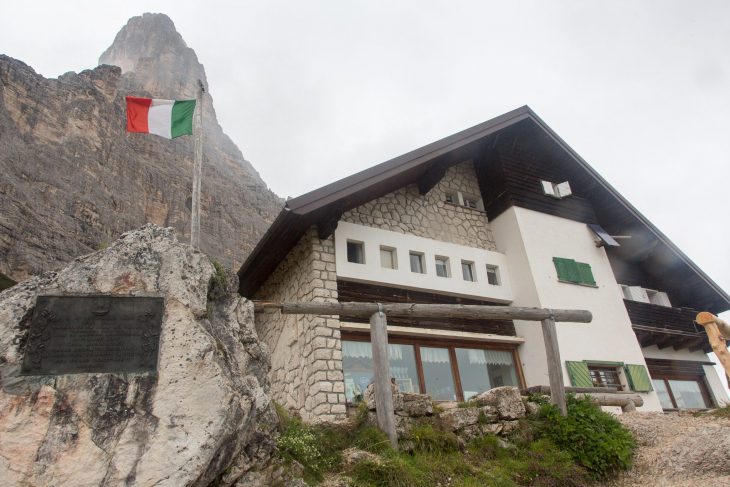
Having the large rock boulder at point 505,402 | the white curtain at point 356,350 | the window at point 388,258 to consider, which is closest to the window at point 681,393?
the window at point 388,258

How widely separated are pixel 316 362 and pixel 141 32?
10957 cm

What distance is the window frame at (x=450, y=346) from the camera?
10.8 meters

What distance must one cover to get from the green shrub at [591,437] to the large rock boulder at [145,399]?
4330mm

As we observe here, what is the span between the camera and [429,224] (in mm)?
13352

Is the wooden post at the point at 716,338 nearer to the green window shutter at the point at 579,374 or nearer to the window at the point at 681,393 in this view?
the green window shutter at the point at 579,374

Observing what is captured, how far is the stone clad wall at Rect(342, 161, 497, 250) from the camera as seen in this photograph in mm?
12617

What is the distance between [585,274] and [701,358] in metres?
6.68

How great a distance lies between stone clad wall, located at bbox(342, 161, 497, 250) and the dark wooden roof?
31 centimetres

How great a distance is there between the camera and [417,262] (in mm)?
12609

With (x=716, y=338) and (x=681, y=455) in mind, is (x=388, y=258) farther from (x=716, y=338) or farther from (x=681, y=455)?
(x=681, y=455)

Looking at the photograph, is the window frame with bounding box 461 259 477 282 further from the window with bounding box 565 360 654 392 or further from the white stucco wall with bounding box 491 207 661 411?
Answer: the window with bounding box 565 360 654 392

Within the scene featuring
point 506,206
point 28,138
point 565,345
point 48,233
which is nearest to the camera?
point 565,345

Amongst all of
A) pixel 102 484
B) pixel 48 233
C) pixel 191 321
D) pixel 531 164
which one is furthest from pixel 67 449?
pixel 48 233

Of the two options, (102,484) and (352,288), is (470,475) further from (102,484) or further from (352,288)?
(352,288)
